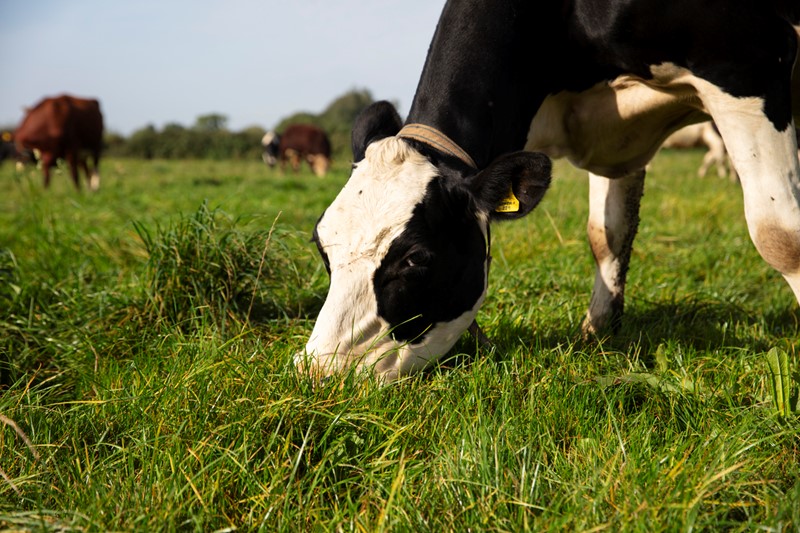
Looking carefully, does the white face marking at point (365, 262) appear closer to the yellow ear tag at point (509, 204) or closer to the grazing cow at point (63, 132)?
the yellow ear tag at point (509, 204)

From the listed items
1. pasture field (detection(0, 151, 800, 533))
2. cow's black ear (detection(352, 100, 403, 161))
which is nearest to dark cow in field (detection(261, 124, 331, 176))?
pasture field (detection(0, 151, 800, 533))

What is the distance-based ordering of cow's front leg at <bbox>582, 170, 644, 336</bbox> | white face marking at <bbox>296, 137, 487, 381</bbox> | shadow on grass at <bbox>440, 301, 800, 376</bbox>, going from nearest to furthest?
white face marking at <bbox>296, 137, 487, 381</bbox> → shadow on grass at <bbox>440, 301, 800, 376</bbox> → cow's front leg at <bbox>582, 170, 644, 336</bbox>

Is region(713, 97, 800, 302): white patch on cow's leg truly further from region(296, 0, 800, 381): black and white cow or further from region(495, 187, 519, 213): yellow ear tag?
region(495, 187, 519, 213): yellow ear tag

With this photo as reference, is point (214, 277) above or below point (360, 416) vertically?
above

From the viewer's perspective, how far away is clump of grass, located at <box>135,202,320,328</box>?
3.31 m

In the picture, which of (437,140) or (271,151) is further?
(271,151)

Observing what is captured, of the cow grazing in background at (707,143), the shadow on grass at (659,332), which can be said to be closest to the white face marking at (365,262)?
the shadow on grass at (659,332)

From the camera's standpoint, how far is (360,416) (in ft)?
6.86

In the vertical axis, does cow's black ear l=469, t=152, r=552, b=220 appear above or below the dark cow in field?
below

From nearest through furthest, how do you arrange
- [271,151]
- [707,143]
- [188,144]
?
[707,143], [271,151], [188,144]

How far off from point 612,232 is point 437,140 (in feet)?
4.96

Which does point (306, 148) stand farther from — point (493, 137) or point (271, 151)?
point (493, 137)

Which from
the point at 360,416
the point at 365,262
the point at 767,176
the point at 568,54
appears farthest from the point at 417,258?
the point at 767,176

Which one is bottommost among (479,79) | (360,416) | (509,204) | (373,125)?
(360,416)
